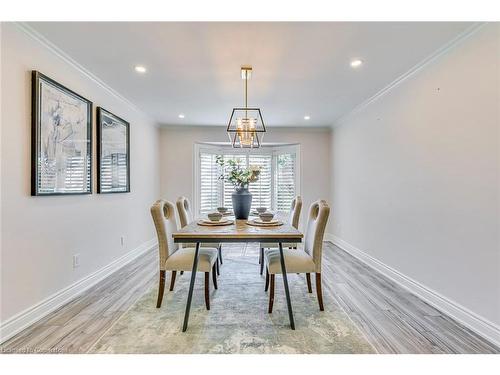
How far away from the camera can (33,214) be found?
219 centimetres

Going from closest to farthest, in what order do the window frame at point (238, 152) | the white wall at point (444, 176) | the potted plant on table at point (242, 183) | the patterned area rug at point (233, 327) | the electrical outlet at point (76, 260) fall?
the patterned area rug at point (233, 327)
the white wall at point (444, 176)
the electrical outlet at point (76, 260)
the potted plant on table at point (242, 183)
the window frame at point (238, 152)

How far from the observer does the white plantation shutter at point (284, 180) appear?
5.79 meters

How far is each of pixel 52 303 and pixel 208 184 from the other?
3678mm

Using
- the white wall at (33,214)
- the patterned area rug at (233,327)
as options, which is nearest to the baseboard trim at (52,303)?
the white wall at (33,214)

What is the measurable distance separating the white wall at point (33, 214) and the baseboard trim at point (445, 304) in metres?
3.59

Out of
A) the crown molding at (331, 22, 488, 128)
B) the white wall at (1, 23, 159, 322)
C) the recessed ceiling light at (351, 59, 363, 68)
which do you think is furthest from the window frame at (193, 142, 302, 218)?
the recessed ceiling light at (351, 59, 363, 68)

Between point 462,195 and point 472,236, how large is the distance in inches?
13.5

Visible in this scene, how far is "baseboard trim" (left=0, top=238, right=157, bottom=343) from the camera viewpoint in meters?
1.96

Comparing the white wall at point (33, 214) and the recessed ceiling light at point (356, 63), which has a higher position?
the recessed ceiling light at point (356, 63)

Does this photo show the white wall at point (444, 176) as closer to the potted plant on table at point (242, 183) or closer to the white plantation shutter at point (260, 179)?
the potted plant on table at point (242, 183)

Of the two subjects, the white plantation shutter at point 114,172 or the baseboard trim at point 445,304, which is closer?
the baseboard trim at point 445,304

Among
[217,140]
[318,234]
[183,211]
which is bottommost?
[318,234]

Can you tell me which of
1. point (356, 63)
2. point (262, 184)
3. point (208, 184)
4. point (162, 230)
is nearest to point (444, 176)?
point (356, 63)

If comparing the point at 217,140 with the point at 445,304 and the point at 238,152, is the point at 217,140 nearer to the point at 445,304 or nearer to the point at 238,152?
the point at 238,152
